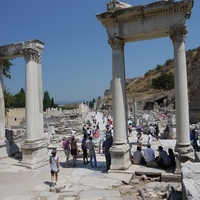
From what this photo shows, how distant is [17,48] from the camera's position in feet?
39.5

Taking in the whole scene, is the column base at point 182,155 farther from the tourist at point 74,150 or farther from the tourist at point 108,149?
the tourist at point 74,150

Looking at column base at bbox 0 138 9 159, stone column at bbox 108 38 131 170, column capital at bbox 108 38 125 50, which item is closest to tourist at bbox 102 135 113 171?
Answer: stone column at bbox 108 38 131 170

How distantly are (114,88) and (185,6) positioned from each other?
3.93 meters

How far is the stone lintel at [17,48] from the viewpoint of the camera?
1160cm

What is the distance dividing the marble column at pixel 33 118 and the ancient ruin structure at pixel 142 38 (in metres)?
3.78

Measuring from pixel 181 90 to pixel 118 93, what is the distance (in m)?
2.37

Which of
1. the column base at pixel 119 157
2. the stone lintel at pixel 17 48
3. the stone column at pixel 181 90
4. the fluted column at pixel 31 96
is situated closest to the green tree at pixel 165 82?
the stone lintel at pixel 17 48

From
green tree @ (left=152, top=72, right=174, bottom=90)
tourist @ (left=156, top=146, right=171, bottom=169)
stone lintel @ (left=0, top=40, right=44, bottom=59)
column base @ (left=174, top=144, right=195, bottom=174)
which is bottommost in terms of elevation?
tourist @ (left=156, top=146, right=171, bottom=169)

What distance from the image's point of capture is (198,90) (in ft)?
126

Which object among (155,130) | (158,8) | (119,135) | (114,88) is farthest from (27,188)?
(155,130)

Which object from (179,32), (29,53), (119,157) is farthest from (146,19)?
(29,53)

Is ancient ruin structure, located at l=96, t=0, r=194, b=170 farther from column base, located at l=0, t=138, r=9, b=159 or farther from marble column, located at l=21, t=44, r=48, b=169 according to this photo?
column base, located at l=0, t=138, r=9, b=159

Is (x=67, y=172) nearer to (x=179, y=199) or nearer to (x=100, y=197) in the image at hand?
(x=100, y=197)

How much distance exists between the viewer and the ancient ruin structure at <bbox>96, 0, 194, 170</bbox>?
882 centimetres
